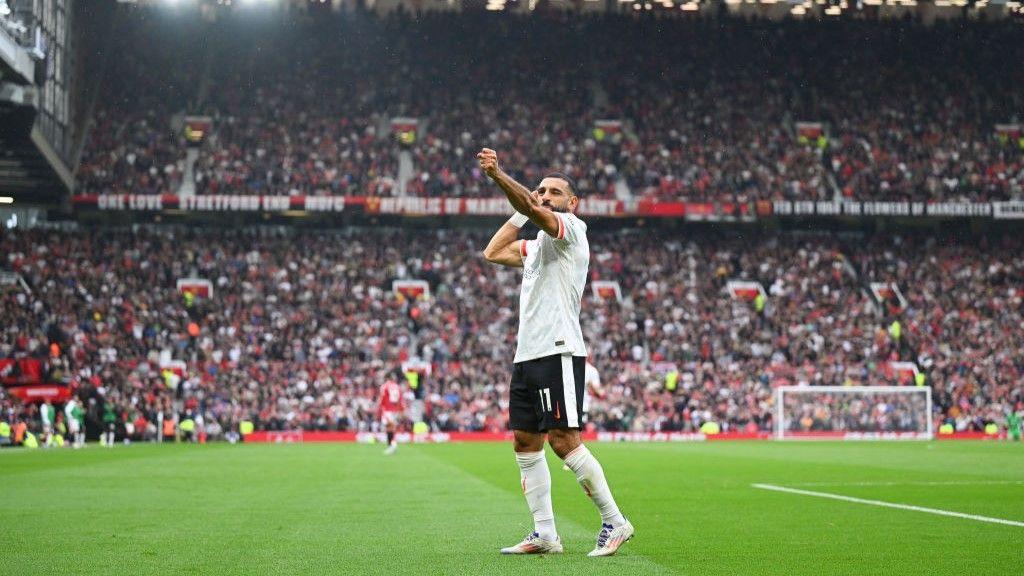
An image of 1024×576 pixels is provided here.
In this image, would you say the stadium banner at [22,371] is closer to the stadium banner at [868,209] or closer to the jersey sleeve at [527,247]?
the stadium banner at [868,209]

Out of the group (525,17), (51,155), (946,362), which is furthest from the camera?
(525,17)

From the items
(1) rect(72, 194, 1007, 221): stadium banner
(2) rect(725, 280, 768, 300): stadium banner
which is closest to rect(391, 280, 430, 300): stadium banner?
(1) rect(72, 194, 1007, 221): stadium banner

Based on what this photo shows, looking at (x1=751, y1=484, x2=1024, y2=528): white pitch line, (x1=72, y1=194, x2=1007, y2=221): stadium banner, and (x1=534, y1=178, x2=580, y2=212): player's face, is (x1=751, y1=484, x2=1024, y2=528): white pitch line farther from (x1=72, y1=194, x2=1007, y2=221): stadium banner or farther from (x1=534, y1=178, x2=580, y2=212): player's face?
(x1=72, y1=194, x2=1007, y2=221): stadium banner

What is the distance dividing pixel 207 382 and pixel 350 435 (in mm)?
5704

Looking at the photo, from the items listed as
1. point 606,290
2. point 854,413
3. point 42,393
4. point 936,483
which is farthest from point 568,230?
point 606,290

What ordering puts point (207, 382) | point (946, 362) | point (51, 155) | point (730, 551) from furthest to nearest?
point (946, 362)
point (207, 382)
point (51, 155)
point (730, 551)

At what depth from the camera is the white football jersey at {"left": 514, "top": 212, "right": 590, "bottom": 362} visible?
8.02 meters

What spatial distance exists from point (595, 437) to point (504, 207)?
38.5 ft

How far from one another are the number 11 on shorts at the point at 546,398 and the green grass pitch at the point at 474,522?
1003 mm

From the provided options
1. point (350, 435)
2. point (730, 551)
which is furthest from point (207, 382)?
point (730, 551)

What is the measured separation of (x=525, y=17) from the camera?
5588 cm

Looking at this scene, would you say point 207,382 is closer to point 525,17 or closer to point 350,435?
point 350,435

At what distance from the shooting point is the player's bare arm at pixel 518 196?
7.10 m

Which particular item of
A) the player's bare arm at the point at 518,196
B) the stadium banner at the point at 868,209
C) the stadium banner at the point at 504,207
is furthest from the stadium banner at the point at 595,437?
the player's bare arm at the point at 518,196
